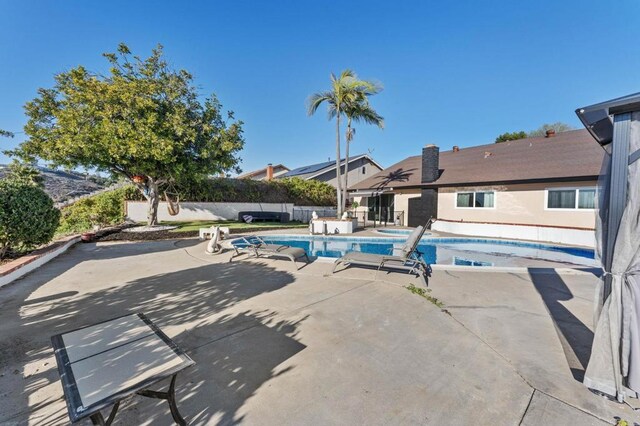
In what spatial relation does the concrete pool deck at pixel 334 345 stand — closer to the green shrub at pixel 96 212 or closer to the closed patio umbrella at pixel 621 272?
the closed patio umbrella at pixel 621 272

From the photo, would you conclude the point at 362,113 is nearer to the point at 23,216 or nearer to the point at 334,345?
the point at 23,216

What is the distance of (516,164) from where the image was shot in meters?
17.3

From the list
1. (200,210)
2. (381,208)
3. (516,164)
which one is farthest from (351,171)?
(516,164)

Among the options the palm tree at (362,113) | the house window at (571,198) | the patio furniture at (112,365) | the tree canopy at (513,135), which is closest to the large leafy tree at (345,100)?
the palm tree at (362,113)

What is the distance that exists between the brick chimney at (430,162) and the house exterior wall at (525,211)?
5.86ft

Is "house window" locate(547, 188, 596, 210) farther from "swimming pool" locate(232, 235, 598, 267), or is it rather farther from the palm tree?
the palm tree

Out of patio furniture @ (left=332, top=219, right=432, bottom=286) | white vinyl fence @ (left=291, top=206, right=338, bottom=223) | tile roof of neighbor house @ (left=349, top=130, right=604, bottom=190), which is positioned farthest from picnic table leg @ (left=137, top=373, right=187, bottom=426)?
white vinyl fence @ (left=291, top=206, right=338, bottom=223)

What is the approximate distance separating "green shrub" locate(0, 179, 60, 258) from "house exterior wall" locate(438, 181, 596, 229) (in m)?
20.3

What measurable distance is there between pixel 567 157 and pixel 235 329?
19.8 m

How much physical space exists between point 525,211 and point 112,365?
63.1 ft

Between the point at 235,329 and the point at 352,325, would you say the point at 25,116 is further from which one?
the point at 352,325

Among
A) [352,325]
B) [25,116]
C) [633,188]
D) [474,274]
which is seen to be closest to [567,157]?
[474,274]

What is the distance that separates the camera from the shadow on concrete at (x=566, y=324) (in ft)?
10.6

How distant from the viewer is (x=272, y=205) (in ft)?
86.9
